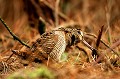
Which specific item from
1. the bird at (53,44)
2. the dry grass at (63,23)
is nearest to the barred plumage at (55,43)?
the bird at (53,44)

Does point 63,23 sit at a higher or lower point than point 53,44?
higher

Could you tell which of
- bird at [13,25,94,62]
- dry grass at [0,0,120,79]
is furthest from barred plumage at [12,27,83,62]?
dry grass at [0,0,120,79]

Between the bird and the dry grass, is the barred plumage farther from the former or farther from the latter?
the dry grass

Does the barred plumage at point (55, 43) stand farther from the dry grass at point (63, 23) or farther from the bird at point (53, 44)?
the dry grass at point (63, 23)

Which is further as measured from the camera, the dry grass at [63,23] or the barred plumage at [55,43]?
the barred plumage at [55,43]

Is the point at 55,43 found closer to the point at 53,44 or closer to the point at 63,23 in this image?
the point at 53,44

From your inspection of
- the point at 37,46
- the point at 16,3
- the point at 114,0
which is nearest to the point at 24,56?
the point at 37,46

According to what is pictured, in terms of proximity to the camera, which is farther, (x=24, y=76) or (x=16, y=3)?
(x=16, y=3)

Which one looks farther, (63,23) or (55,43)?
(63,23)

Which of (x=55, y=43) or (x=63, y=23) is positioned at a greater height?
(x=63, y=23)

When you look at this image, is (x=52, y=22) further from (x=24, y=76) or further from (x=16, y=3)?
(x=24, y=76)

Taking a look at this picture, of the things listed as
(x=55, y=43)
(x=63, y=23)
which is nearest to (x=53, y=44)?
(x=55, y=43)
